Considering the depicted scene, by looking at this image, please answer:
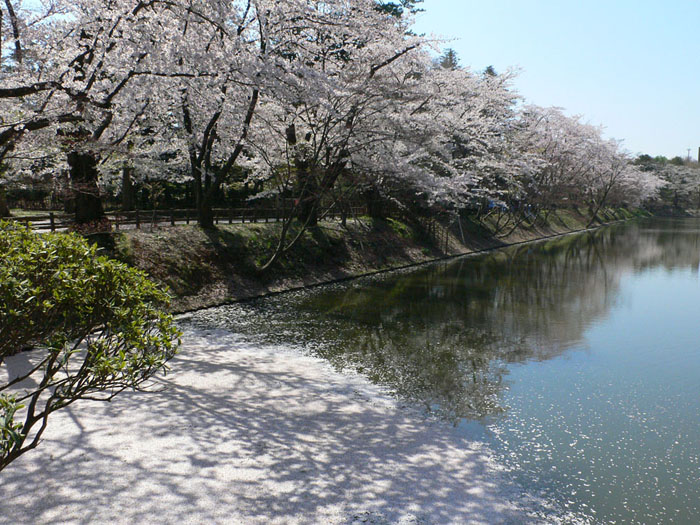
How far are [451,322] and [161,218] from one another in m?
14.3

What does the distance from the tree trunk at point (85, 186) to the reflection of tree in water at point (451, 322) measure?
6.88 metres

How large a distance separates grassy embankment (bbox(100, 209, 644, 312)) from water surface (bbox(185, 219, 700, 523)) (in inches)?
60.0

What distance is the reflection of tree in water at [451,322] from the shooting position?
11.4 meters

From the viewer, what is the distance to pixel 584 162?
195 ft

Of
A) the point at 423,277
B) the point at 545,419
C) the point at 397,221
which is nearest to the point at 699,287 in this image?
the point at 423,277

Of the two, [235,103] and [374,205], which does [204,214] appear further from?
[374,205]

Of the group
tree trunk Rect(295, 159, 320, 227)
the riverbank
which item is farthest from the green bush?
tree trunk Rect(295, 159, 320, 227)

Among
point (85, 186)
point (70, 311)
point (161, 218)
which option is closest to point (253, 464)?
point (70, 311)

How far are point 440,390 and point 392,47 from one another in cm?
1639

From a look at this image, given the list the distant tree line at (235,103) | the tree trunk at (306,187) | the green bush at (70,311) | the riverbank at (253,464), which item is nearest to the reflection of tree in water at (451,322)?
the riverbank at (253,464)

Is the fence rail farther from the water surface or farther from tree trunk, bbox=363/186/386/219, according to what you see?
the water surface

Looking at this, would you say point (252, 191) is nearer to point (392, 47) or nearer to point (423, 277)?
point (423, 277)

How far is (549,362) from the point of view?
12.7 meters

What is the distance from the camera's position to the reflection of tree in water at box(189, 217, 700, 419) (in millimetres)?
11438
